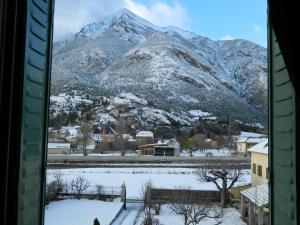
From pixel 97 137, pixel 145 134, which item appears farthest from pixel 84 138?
pixel 145 134

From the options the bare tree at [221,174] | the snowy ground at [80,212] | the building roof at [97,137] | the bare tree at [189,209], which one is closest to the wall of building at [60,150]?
the building roof at [97,137]

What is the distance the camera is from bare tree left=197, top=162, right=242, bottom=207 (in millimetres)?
10352

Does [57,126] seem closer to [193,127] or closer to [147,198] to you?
[147,198]

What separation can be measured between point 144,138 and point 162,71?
23172 mm

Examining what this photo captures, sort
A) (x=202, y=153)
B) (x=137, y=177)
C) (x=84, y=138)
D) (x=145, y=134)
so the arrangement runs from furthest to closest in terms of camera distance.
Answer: (x=145, y=134), (x=84, y=138), (x=202, y=153), (x=137, y=177)

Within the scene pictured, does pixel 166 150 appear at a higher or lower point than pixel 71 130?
lower

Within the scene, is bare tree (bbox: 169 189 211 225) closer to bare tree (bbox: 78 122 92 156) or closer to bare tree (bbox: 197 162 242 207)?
bare tree (bbox: 197 162 242 207)

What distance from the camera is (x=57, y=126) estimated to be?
48.5 feet

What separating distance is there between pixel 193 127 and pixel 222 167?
9.24 m

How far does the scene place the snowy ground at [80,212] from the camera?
748cm

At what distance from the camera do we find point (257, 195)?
24.5 ft

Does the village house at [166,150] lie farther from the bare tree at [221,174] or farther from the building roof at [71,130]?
the bare tree at [221,174]

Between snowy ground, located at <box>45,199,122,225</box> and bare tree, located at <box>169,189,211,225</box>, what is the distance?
1308 millimetres

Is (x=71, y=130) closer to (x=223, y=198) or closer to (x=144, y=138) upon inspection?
(x=144, y=138)
